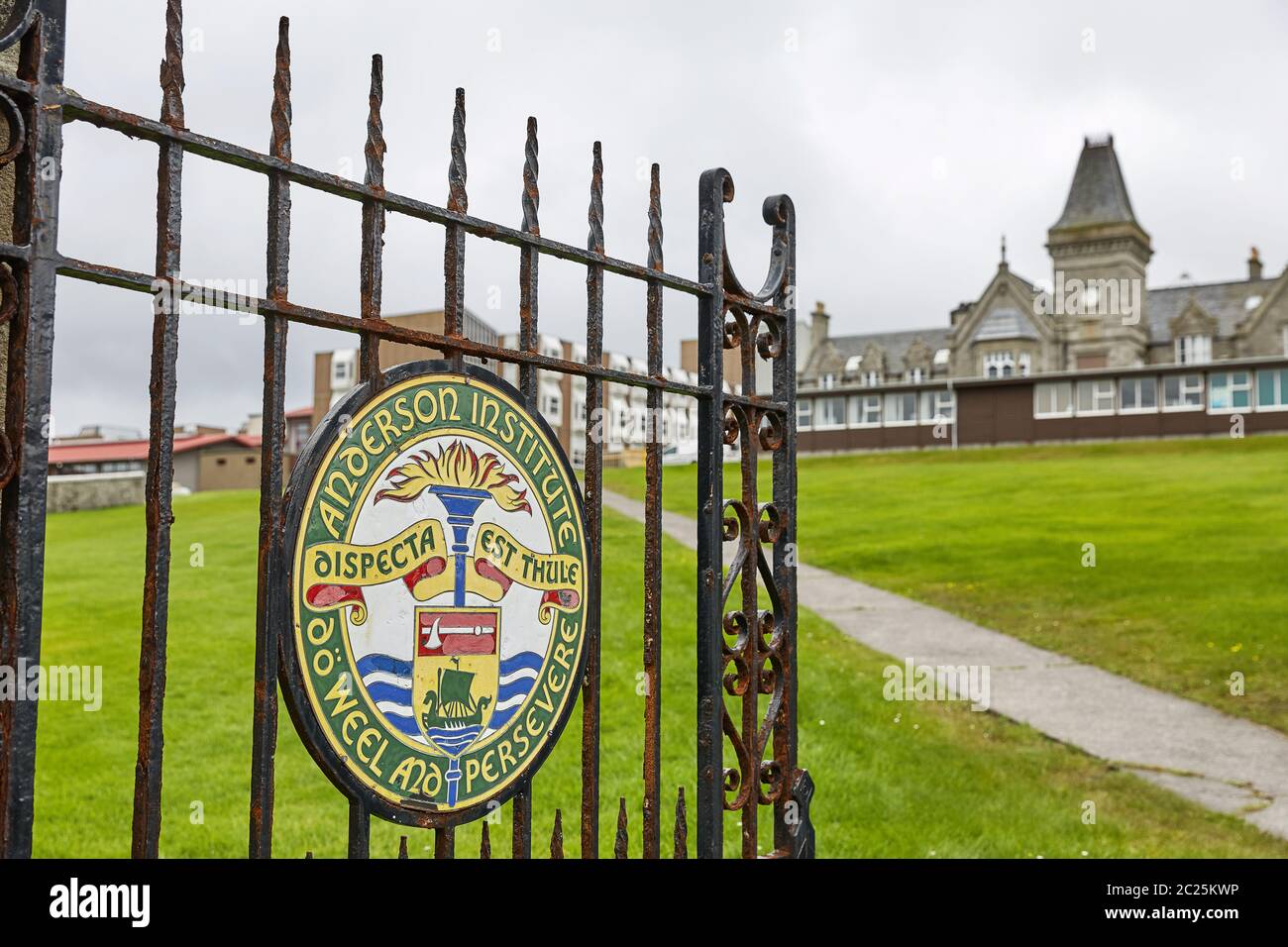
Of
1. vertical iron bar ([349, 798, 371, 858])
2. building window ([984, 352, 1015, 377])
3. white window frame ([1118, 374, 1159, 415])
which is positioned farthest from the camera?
building window ([984, 352, 1015, 377])

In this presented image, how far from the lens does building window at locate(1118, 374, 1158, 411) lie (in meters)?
48.5

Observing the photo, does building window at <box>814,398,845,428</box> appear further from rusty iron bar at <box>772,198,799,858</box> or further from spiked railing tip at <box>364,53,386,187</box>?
spiked railing tip at <box>364,53,386,187</box>

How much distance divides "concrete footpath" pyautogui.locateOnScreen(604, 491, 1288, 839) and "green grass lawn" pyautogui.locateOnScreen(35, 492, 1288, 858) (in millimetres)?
345

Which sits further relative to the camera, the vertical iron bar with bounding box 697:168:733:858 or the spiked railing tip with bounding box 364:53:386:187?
the vertical iron bar with bounding box 697:168:733:858

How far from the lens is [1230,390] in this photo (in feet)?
155

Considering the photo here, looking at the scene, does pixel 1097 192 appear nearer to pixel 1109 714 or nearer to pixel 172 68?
pixel 1109 714

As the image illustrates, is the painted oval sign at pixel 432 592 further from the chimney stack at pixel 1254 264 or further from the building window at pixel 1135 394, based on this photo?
the chimney stack at pixel 1254 264

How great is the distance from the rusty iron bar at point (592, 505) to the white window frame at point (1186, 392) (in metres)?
49.9

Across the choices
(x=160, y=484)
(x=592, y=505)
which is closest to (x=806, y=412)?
(x=592, y=505)

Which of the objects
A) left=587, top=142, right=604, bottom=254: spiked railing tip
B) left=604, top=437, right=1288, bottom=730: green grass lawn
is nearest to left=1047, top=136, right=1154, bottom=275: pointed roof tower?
left=604, top=437, right=1288, bottom=730: green grass lawn

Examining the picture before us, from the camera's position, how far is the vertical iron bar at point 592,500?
321cm

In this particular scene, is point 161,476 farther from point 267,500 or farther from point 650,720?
point 650,720
